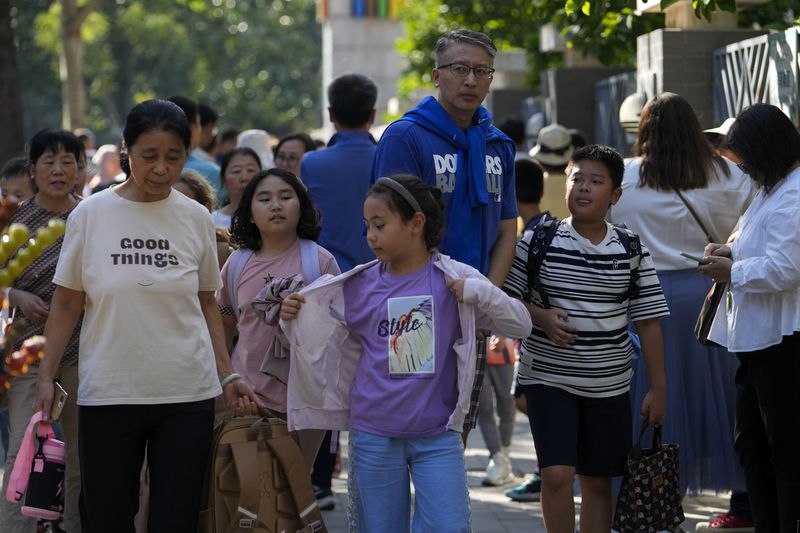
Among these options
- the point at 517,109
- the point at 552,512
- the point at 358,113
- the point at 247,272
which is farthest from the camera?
the point at 517,109

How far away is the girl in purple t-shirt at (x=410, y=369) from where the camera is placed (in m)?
4.75

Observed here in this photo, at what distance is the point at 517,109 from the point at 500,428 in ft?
34.1

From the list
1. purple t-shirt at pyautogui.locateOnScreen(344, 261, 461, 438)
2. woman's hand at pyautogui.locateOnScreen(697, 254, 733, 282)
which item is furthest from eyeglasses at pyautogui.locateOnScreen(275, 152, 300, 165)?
purple t-shirt at pyautogui.locateOnScreen(344, 261, 461, 438)

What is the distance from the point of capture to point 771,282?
5293mm

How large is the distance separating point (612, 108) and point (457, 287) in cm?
840

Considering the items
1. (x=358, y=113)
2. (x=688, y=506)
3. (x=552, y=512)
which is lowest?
(x=688, y=506)

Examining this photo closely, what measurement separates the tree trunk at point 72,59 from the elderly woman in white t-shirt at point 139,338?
21347mm

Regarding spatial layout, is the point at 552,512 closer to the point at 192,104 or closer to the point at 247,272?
the point at 247,272

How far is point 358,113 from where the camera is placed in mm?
7512

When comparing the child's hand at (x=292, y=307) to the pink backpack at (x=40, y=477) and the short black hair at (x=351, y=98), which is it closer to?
the pink backpack at (x=40, y=477)

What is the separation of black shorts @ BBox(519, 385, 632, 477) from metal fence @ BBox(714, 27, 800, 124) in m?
3.39

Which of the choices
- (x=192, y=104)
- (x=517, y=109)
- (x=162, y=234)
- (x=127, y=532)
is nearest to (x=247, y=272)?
(x=162, y=234)

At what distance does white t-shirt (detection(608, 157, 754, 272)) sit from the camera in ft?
20.5

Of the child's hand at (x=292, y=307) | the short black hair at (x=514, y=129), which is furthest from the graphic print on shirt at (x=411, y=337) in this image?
the short black hair at (x=514, y=129)
